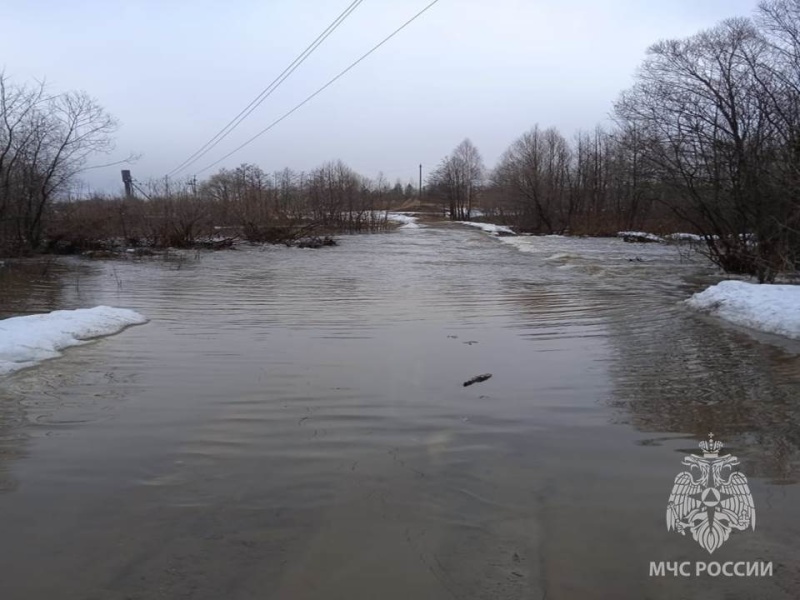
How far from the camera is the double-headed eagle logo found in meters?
3.65

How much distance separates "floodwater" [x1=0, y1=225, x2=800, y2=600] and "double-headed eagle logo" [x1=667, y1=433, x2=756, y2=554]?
8cm

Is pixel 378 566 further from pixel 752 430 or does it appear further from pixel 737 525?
pixel 752 430

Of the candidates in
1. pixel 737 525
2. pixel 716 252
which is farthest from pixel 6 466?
pixel 716 252

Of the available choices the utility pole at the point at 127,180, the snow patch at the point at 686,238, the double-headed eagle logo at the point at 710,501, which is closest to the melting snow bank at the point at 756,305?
the double-headed eagle logo at the point at 710,501

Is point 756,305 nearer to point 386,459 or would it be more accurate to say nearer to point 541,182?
point 386,459

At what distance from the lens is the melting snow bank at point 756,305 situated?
9.73 metres

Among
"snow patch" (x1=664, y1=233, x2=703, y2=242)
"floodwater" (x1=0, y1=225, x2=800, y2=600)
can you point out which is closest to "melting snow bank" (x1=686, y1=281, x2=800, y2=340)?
"floodwater" (x1=0, y1=225, x2=800, y2=600)

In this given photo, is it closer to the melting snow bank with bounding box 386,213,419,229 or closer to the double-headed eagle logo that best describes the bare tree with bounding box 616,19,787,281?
the double-headed eagle logo

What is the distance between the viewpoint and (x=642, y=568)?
3.27 meters

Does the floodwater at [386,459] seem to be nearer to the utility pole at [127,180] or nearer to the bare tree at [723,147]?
the bare tree at [723,147]

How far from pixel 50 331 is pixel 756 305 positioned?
12.2 m

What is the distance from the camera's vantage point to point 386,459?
4.80 m

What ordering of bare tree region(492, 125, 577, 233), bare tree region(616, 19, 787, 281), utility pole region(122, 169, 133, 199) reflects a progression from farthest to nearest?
bare tree region(492, 125, 577, 233) → utility pole region(122, 169, 133, 199) → bare tree region(616, 19, 787, 281)

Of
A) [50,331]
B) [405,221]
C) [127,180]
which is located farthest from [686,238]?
[405,221]
